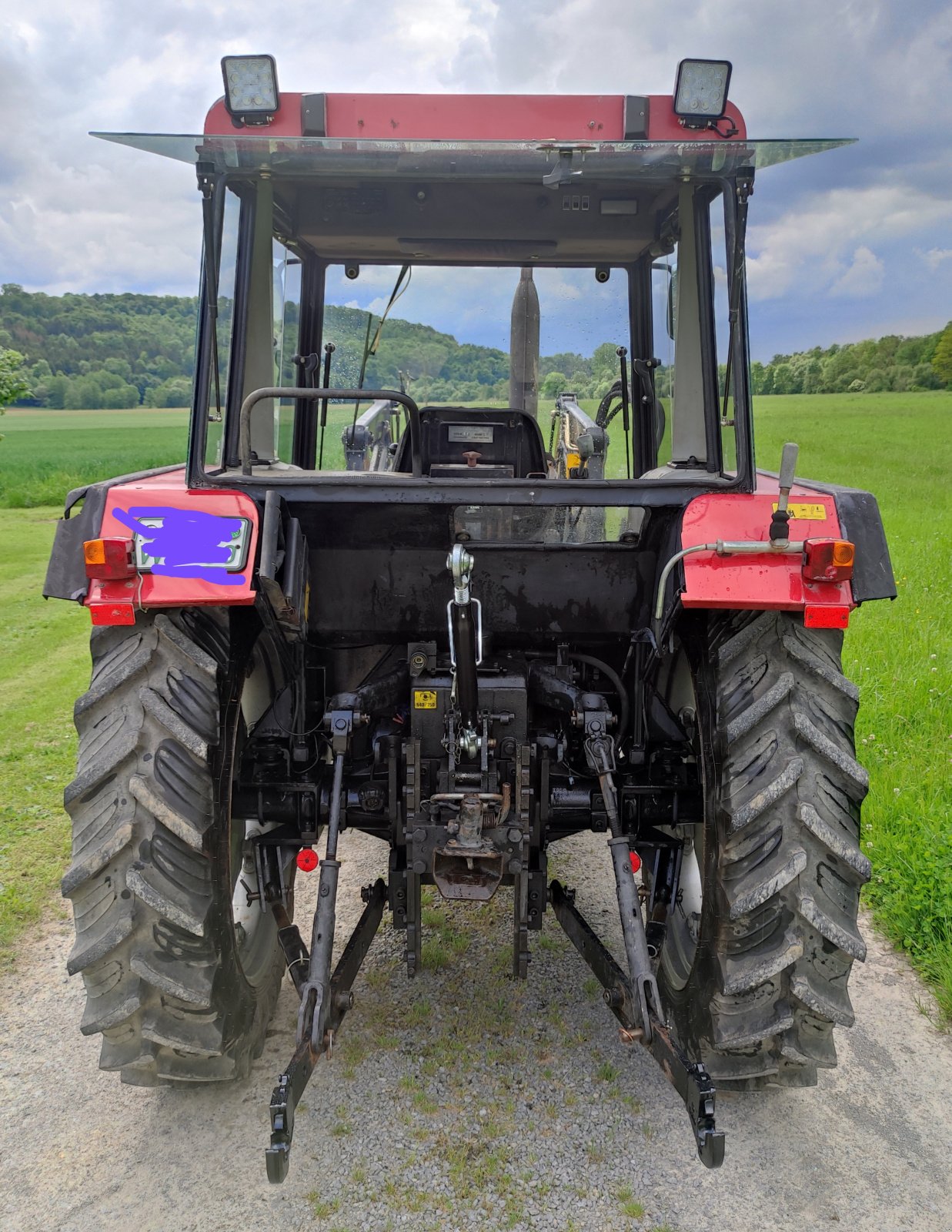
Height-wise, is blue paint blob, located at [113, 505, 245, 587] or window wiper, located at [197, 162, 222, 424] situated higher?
window wiper, located at [197, 162, 222, 424]

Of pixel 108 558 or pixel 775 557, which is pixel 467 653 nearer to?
pixel 775 557

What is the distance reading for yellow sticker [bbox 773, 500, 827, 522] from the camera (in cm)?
258

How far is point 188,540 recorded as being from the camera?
8.30 feet

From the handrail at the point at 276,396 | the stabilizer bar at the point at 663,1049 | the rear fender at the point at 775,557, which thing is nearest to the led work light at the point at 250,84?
the handrail at the point at 276,396

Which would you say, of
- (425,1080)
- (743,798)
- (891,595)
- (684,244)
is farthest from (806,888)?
(684,244)

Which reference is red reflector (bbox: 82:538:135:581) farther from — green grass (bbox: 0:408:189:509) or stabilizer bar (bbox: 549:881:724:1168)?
stabilizer bar (bbox: 549:881:724:1168)

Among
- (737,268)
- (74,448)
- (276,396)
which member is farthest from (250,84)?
(74,448)

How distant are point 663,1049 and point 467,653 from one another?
1.08 meters

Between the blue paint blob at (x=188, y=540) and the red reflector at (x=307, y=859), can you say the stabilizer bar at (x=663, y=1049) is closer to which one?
the red reflector at (x=307, y=859)

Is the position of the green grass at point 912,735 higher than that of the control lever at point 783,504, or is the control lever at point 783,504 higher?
the control lever at point 783,504

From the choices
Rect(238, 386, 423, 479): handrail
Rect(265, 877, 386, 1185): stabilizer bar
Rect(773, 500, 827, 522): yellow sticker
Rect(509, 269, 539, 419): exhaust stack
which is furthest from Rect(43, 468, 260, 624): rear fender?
Rect(509, 269, 539, 419): exhaust stack

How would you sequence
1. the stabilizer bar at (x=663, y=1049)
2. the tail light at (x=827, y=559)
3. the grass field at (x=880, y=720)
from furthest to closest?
the grass field at (x=880, y=720), the tail light at (x=827, y=559), the stabilizer bar at (x=663, y=1049)

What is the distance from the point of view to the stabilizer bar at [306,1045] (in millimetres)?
2008

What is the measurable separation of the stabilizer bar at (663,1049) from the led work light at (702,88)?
2.44 metres
